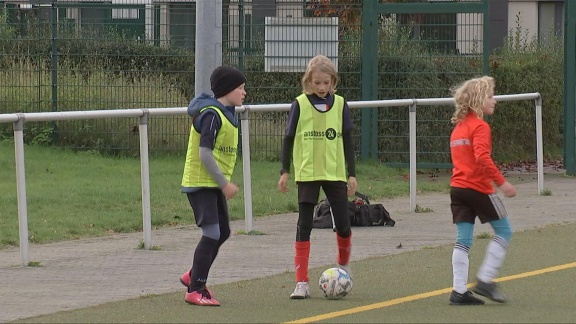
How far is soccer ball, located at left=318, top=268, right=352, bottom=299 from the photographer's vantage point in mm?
8609

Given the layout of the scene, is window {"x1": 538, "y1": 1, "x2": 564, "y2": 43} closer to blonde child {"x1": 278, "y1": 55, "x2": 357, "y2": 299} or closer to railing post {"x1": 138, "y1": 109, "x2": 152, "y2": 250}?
railing post {"x1": 138, "y1": 109, "x2": 152, "y2": 250}

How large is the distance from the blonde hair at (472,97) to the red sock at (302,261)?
4.51 ft

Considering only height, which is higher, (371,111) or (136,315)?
(371,111)

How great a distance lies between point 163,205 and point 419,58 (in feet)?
19.0

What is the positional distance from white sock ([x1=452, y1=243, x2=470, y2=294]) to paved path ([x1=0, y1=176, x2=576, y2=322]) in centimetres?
206

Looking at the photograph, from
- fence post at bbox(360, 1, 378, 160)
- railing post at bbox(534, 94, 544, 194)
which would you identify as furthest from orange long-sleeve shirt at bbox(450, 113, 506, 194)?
fence post at bbox(360, 1, 378, 160)

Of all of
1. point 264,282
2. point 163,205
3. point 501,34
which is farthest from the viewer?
point 501,34

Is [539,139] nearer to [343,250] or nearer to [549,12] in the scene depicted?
[343,250]

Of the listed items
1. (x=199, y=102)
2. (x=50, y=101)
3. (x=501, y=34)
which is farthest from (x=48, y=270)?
(x=501, y=34)

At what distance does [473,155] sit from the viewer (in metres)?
8.28

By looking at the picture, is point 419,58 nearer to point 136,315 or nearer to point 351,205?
point 351,205

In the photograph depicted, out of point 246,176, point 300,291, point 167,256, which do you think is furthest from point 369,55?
point 300,291

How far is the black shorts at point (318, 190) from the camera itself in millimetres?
8758

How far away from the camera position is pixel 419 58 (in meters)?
18.5
